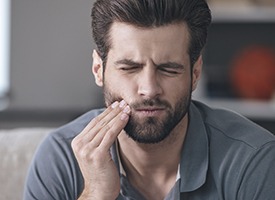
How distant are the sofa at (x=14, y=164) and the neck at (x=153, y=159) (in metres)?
0.38

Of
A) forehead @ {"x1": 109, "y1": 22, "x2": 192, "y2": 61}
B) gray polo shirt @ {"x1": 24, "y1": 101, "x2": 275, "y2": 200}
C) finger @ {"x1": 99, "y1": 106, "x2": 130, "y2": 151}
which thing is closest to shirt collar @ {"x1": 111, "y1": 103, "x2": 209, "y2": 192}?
gray polo shirt @ {"x1": 24, "y1": 101, "x2": 275, "y2": 200}

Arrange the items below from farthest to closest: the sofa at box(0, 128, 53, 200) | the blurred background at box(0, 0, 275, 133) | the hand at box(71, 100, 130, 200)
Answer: the blurred background at box(0, 0, 275, 133) < the sofa at box(0, 128, 53, 200) < the hand at box(71, 100, 130, 200)

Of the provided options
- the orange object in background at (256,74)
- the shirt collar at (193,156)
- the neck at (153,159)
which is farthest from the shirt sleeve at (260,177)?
the orange object in background at (256,74)

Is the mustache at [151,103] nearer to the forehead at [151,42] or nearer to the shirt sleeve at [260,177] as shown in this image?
the forehead at [151,42]

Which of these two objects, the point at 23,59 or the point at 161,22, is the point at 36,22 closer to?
the point at 23,59

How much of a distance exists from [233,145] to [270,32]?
2484 mm

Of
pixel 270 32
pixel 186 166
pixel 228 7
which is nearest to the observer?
pixel 186 166

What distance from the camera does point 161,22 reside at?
5.41ft

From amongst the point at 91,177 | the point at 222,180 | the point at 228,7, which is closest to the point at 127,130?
the point at 91,177

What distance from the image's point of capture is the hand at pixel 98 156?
5.63 feet

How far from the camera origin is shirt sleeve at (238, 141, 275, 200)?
1.65m

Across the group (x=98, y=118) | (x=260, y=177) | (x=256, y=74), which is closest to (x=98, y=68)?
(x=98, y=118)

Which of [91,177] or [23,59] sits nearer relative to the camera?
[91,177]

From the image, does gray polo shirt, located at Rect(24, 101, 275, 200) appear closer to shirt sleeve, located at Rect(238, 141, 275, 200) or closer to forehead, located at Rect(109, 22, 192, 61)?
shirt sleeve, located at Rect(238, 141, 275, 200)
